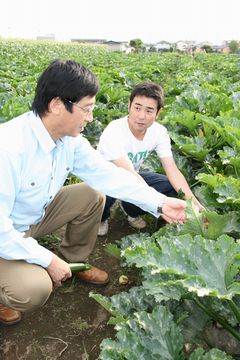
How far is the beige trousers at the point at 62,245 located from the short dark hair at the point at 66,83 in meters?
1.01

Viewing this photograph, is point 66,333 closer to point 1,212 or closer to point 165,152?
point 1,212

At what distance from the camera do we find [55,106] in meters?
2.54

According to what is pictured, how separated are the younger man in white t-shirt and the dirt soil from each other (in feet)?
2.97

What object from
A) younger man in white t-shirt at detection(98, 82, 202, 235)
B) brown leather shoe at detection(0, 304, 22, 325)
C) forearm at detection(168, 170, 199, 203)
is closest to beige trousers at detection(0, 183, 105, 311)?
brown leather shoe at detection(0, 304, 22, 325)

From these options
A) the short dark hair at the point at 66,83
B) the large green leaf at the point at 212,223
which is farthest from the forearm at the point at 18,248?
the large green leaf at the point at 212,223

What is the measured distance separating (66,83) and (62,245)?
5.51 ft

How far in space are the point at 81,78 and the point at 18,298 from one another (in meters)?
1.43

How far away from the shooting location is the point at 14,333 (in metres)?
2.98

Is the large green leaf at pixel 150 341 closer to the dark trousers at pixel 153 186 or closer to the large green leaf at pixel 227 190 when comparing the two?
the large green leaf at pixel 227 190

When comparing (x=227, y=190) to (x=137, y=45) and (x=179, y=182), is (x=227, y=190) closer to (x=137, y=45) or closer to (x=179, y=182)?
(x=179, y=182)

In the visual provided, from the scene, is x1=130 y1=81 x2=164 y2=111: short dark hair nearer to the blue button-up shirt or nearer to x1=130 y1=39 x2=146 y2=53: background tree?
the blue button-up shirt

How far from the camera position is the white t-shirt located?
369 centimetres

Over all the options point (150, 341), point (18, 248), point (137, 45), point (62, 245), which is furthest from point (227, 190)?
point (137, 45)

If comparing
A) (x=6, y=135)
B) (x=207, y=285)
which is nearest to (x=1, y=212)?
(x=6, y=135)
